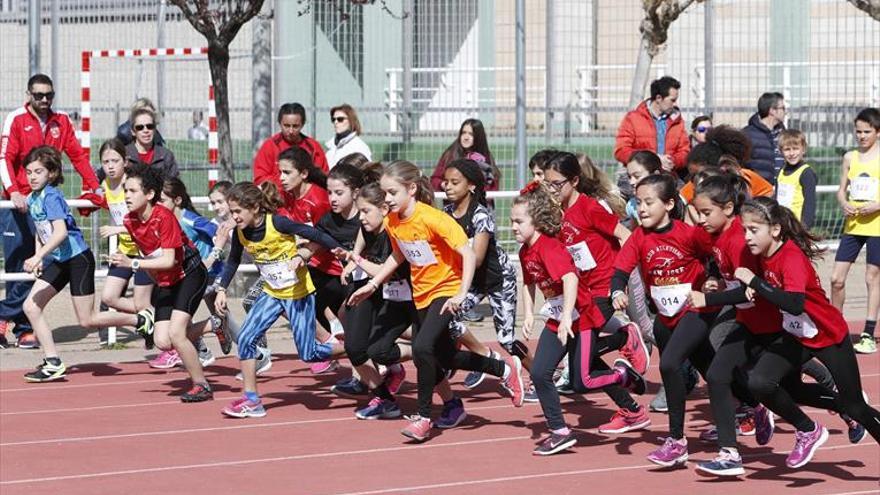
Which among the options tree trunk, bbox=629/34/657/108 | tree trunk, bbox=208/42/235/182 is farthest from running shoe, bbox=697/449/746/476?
tree trunk, bbox=629/34/657/108

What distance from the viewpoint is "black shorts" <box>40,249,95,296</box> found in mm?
11930

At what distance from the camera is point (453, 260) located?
966 centimetres

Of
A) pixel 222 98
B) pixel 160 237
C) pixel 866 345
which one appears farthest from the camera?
pixel 222 98

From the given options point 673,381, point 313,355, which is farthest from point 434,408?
point 673,381

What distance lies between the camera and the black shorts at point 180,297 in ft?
35.8

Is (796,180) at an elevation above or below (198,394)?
above

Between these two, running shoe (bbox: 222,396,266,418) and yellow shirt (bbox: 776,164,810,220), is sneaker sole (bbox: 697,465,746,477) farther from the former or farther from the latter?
yellow shirt (bbox: 776,164,810,220)

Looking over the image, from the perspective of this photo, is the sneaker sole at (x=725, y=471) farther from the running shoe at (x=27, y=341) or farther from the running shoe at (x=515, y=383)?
the running shoe at (x=27, y=341)

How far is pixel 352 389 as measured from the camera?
36.8ft

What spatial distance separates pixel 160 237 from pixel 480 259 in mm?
2180

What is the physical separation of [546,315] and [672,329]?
70 cm

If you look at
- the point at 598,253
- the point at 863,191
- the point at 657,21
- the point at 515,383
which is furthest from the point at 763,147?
the point at 515,383

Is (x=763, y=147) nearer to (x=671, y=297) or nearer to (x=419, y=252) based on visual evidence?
(x=419, y=252)

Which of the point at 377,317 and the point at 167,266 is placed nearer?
the point at 377,317
